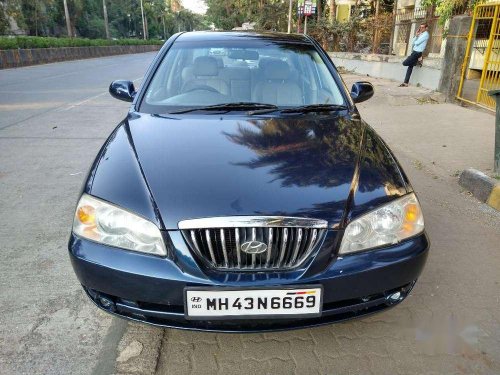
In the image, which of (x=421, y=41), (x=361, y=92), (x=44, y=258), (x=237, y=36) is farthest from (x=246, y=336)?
(x=421, y=41)

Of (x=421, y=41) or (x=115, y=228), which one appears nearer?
(x=115, y=228)

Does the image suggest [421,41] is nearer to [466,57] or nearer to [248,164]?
[466,57]

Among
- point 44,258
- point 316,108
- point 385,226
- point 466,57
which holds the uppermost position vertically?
point 316,108

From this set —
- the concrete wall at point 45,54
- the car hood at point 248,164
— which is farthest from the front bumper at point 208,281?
the concrete wall at point 45,54

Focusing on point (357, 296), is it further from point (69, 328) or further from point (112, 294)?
point (69, 328)

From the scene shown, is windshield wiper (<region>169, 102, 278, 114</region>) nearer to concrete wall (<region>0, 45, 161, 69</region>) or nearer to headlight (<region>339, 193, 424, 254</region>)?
headlight (<region>339, 193, 424, 254</region>)

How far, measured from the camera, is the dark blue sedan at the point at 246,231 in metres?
1.85

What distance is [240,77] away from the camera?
10.8ft

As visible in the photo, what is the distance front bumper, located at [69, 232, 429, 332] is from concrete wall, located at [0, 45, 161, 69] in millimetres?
21700

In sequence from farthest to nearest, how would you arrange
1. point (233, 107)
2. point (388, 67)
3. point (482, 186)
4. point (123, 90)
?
1. point (388, 67)
2. point (482, 186)
3. point (123, 90)
4. point (233, 107)

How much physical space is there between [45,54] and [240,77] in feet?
86.3

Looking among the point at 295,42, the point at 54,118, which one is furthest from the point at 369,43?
the point at 295,42

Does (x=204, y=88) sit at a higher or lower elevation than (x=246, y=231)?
higher

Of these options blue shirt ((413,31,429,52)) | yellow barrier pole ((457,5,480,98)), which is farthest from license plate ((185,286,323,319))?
blue shirt ((413,31,429,52))
